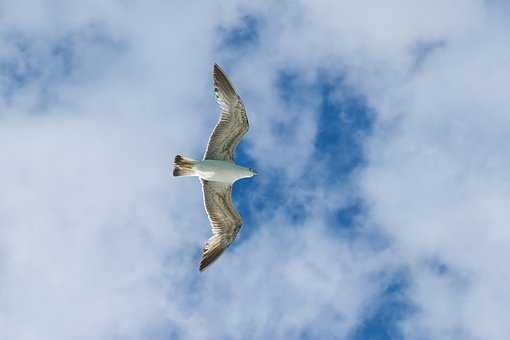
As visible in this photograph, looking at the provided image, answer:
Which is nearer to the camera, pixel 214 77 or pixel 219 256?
pixel 214 77

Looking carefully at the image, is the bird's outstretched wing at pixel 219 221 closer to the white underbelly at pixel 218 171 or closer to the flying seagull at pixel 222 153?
the flying seagull at pixel 222 153

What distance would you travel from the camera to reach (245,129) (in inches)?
1690

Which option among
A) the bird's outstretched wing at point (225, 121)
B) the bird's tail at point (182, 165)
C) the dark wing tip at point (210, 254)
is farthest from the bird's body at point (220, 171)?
the dark wing tip at point (210, 254)

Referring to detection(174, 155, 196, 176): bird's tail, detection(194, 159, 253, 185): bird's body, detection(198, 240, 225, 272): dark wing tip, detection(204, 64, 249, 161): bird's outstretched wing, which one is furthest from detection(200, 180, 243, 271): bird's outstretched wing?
detection(174, 155, 196, 176): bird's tail

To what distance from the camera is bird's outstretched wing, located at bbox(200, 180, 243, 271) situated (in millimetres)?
44969

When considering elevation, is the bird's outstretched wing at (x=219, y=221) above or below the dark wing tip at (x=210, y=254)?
above

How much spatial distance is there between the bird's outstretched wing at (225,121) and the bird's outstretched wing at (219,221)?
2.33 m

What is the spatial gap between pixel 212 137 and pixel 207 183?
2.55 m

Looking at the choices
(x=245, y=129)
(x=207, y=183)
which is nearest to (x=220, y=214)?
(x=207, y=183)

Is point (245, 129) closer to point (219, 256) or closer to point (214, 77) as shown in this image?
point (214, 77)

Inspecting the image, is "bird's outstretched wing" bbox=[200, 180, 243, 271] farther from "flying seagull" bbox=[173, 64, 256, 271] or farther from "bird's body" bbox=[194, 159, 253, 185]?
"bird's body" bbox=[194, 159, 253, 185]

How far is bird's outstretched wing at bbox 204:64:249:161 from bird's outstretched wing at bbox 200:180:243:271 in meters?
2.33

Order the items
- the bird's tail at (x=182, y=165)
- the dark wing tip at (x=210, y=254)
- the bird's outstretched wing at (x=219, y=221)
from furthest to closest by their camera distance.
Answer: the dark wing tip at (x=210, y=254) → the bird's outstretched wing at (x=219, y=221) → the bird's tail at (x=182, y=165)

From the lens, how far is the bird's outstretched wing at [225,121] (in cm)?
4262
